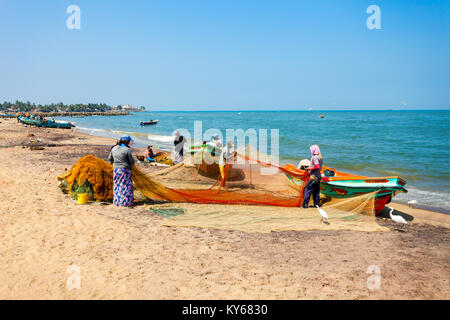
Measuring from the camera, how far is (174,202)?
7.99 m

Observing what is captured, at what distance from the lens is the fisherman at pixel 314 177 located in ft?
24.4

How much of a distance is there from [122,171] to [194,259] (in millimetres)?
3108

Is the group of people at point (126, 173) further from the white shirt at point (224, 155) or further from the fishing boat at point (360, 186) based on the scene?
the white shirt at point (224, 155)

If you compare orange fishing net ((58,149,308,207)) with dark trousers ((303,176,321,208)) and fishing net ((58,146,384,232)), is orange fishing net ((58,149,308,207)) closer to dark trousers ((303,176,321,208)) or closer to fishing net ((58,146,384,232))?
fishing net ((58,146,384,232))

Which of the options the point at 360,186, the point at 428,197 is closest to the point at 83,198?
the point at 360,186

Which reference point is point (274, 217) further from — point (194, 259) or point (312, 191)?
point (194, 259)

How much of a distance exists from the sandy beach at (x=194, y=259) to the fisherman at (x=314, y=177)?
1668 mm

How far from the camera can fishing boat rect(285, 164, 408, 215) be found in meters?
7.38

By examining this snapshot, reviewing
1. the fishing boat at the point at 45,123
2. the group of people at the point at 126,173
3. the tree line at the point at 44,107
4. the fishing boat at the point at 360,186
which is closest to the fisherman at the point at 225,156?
the fishing boat at the point at 360,186

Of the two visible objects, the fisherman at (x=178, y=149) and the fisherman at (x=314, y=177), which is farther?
the fisherman at (x=178, y=149)

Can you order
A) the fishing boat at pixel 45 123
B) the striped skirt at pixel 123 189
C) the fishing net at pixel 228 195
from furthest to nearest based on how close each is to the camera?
1. the fishing boat at pixel 45 123
2. the striped skirt at pixel 123 189
3. the fishing net at pixel 228 195

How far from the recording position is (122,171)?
691 cm

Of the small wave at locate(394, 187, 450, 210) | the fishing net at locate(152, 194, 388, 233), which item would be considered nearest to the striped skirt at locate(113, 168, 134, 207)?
the fishing net at locate(152, 194, 388, 233)
